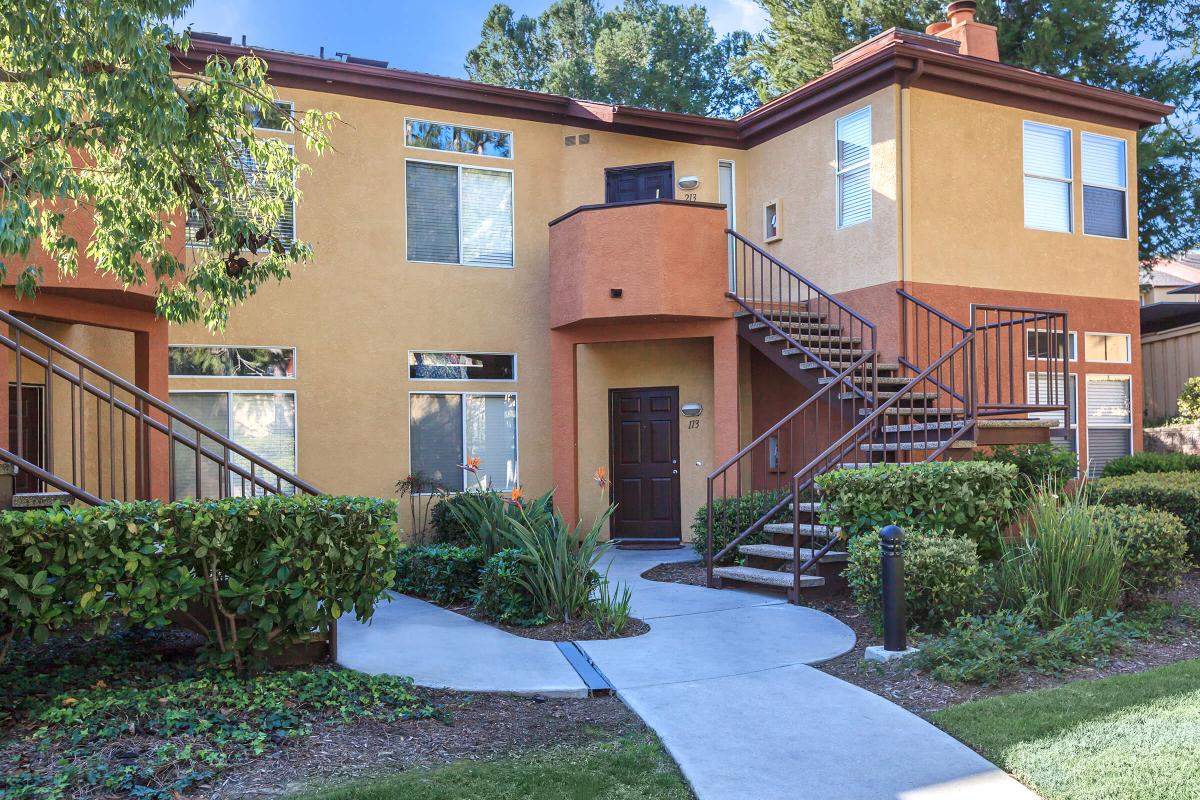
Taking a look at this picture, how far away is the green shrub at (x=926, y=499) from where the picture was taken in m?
7.55

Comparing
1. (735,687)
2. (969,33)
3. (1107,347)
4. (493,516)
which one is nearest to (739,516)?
(493,516)

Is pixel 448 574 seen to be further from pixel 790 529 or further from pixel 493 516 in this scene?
pixel 790 529

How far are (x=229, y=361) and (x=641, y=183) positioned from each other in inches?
235

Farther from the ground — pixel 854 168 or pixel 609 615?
pixel 854 168

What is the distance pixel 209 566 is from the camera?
554cm

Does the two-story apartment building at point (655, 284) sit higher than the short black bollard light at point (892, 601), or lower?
higher

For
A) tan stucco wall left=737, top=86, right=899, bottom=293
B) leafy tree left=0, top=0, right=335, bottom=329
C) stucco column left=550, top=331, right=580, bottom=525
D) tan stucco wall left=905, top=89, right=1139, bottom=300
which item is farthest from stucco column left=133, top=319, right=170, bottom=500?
tan stucco wall left=905, top=89, right=1139, bottom=300

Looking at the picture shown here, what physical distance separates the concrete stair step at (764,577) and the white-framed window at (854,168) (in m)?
4.76

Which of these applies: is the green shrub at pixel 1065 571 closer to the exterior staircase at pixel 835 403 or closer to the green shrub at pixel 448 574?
the exterior staircase at pixel 835 403

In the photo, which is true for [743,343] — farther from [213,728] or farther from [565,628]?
[213,728]

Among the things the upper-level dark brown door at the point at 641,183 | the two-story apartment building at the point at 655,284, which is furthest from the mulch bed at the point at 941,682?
the upper-level dark brown door at the point at 641,183

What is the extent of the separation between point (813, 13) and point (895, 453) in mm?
12997

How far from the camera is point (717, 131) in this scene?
1360 centimetres

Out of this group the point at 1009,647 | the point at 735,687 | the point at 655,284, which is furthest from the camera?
the point at 655,284
